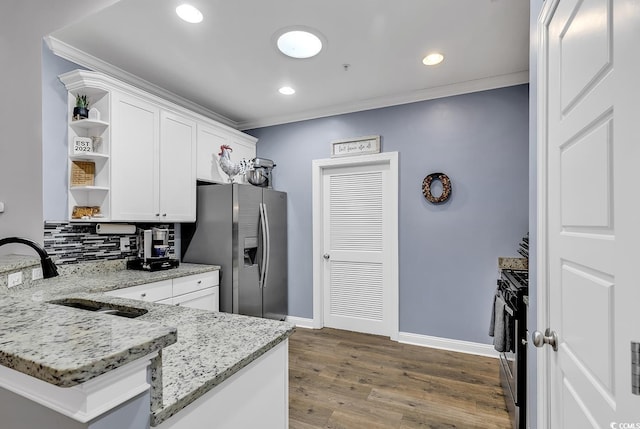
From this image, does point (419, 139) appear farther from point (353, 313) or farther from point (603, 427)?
point (603, 427)

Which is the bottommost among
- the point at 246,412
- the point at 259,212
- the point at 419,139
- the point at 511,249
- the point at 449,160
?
the point at 246,412

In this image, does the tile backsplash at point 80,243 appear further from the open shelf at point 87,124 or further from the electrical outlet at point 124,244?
the open shelf at point 87,124

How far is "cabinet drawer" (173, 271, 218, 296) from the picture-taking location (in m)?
2.71

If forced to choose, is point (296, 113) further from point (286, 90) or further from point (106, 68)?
point (106, 68)

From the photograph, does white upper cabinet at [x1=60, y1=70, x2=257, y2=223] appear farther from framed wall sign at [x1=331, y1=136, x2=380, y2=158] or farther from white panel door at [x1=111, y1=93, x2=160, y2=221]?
framed wall sign at [x1=331, y1=136, x2=380, y2=158]

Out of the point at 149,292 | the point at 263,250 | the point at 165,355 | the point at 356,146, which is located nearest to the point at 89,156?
the point at 149,292

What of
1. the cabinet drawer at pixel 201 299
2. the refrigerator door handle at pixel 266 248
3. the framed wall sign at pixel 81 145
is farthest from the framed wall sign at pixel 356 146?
the framed wall sign at pixel 81 145

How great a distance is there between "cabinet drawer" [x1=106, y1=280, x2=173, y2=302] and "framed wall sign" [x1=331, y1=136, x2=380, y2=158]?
88.2 inches

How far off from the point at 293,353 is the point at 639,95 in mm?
3062

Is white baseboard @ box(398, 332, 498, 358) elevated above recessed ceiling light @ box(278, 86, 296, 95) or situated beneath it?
situated beneath

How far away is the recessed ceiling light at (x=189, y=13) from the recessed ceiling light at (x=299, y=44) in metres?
0.58

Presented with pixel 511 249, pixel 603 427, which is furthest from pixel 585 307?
pixel 511 249

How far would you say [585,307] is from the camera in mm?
893

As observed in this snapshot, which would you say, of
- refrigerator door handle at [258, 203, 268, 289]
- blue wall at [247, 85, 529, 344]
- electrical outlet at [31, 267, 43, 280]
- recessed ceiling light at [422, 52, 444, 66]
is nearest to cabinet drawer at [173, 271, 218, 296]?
refrigerator door handle at [258, 203, 268, 289]
